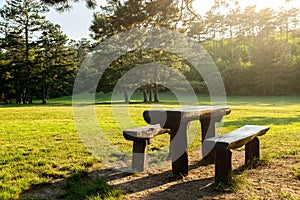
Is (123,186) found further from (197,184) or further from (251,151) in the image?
(251,151)

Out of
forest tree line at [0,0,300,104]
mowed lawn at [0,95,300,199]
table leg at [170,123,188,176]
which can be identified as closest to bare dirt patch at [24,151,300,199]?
table leg at [170,123,188,176]

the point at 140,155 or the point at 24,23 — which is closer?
the point at 140,155

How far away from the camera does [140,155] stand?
159 inches

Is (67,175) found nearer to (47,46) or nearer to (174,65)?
(174,65)

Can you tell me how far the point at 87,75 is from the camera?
1198 inches

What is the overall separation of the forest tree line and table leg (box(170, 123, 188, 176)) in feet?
8.60

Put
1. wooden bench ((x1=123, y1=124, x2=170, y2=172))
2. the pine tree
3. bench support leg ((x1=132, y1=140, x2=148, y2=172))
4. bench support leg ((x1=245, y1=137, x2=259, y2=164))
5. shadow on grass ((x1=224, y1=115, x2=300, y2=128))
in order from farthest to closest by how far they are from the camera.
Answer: the pine tree → shadow on grass ((x1=224, y1=115, x2=300, y2=128)) → bench support leg ((x1=245, y1=137, x2=259, y2=164)) → bench support leg ((x1=132, y1=140, x2=148, y2=172)) → wooden bench ((x1=123, y1=124, x2=170, y2=172))

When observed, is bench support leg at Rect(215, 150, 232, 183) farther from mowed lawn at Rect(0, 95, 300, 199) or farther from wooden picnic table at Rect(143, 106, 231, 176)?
mowed lawn at Rect(0, 95, 300, 199)

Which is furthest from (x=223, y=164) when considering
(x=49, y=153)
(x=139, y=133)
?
(x=49, y=153)

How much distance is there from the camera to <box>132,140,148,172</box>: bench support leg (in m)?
4.01

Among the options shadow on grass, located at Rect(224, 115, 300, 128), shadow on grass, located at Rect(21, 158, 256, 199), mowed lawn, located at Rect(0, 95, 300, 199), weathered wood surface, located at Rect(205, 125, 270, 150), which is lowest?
shadow on grass, located at Rect(21, 158, 256, 199)

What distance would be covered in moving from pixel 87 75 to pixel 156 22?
25455mm

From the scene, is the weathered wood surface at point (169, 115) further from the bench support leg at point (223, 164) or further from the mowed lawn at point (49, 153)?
the mowed lawn at point (49, 153)

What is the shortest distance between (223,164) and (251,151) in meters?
1.19
